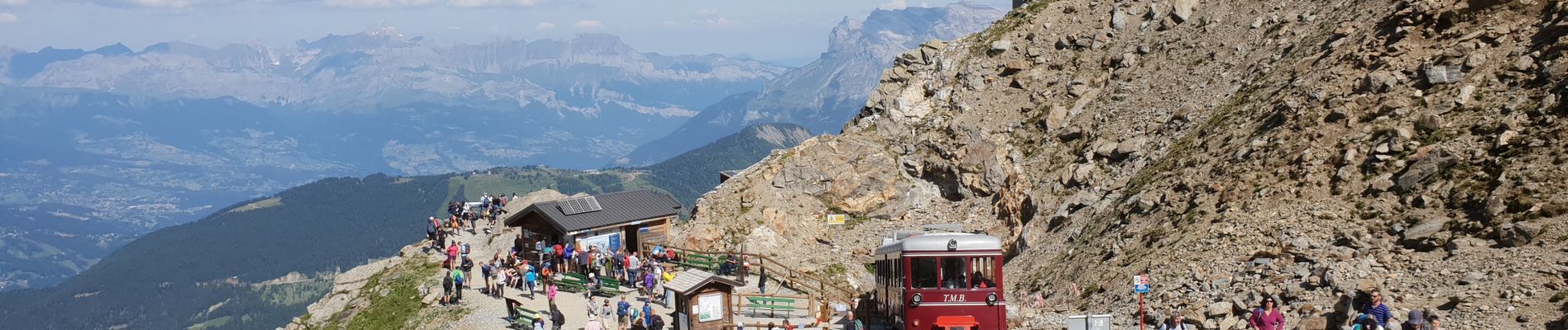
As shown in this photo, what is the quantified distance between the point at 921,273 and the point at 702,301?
8.37m

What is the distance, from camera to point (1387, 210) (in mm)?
35938

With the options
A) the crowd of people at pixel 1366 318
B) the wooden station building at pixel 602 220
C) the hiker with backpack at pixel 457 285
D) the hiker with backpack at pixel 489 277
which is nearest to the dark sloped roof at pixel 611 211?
the wooden station building at pixel 602 220

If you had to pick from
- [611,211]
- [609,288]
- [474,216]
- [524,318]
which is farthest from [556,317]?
[474,216]

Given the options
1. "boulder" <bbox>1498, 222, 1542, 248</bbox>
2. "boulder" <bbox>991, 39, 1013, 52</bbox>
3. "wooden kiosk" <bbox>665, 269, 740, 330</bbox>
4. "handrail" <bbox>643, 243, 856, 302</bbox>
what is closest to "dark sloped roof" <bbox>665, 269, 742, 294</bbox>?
"wooden kiosk" <bbox>665, 269, 740, 330</bbox>

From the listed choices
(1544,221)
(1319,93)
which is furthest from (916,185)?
(1544,221)

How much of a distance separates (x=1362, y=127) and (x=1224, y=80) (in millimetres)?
15818

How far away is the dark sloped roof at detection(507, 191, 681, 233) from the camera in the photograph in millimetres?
55031

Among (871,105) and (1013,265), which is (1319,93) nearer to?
(1013,265)

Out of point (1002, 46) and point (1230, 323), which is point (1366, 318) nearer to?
point (1230, 323)

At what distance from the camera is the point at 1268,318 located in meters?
29.6

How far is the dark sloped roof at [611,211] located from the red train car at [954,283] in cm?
2472

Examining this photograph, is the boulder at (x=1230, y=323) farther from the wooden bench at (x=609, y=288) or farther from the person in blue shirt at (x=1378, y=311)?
the wooden bench at (x=609, y=288)

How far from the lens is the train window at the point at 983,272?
A: 1304 inches

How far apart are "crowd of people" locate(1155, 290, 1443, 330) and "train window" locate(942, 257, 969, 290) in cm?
558
